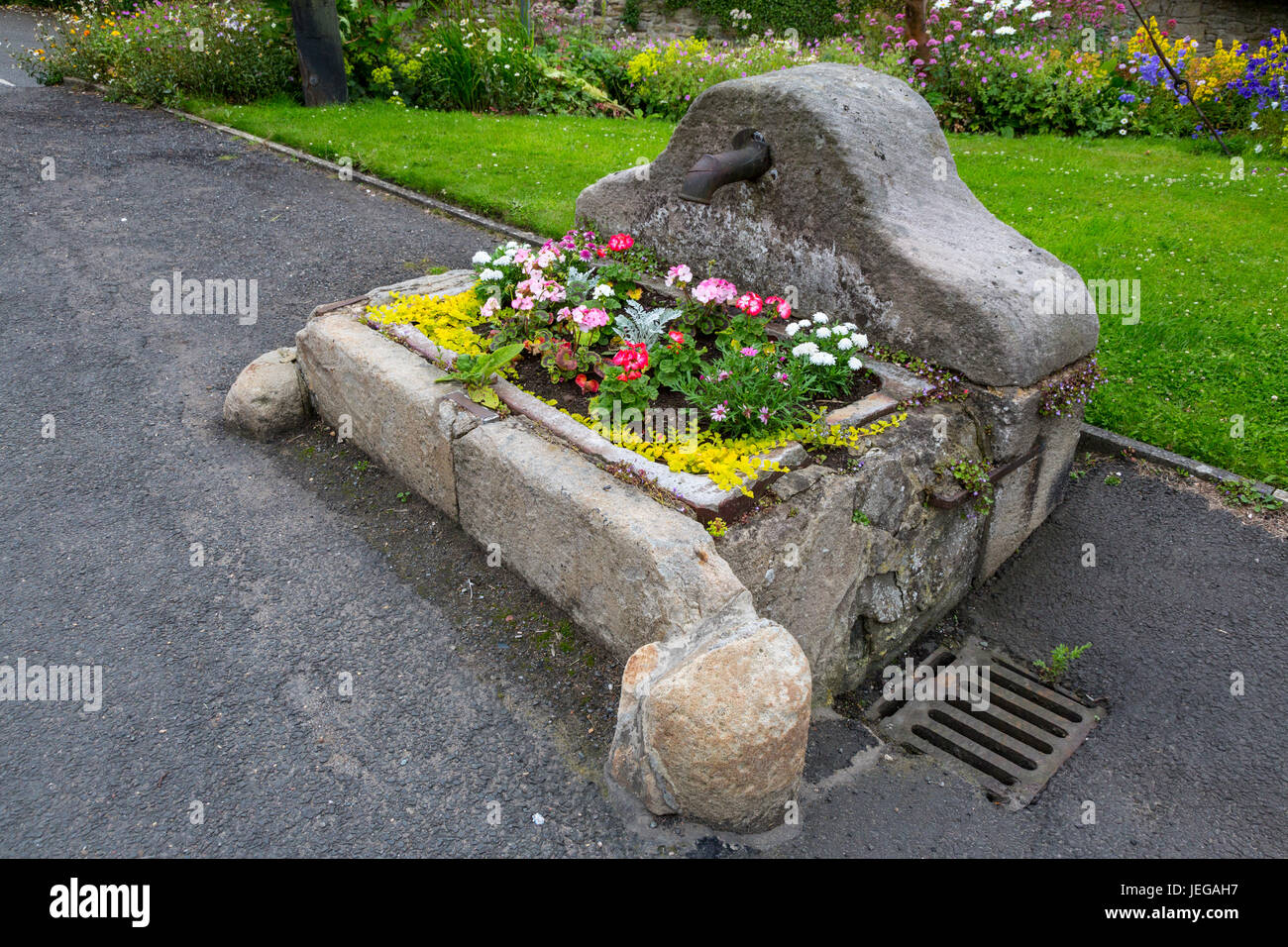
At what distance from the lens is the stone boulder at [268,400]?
4957 millimetres

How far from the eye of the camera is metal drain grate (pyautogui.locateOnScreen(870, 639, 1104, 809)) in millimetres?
3379

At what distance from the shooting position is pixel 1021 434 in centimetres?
402

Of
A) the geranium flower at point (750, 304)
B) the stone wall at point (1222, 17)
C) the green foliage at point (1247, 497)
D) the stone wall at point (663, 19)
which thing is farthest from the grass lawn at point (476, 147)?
the stone wall at point (1222, 17)

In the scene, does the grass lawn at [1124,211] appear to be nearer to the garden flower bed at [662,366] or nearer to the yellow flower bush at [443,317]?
the garden flower bed at [662,366]

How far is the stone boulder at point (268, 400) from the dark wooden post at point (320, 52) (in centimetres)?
699

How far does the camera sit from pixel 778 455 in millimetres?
3617

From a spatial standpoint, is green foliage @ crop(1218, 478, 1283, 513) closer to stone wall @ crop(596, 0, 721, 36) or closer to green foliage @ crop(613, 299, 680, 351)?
green foliage @ crop(613, 299, 680, 351)

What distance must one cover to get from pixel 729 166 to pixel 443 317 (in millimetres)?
1671

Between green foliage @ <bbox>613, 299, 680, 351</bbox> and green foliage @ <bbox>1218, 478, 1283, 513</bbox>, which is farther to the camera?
green foliage @ <bbox>1218, 478, 1283, 513</bbox>

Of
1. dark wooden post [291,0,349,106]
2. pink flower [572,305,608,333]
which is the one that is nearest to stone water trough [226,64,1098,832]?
pink flower [572,305,608,333]

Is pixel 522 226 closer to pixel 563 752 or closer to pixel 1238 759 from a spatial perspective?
pixel 563 752

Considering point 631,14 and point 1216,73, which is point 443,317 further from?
point 631,14

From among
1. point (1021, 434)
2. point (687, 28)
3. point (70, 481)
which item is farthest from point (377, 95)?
point (1021, 434)

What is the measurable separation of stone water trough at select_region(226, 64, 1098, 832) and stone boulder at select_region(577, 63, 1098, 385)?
0.04 feet
